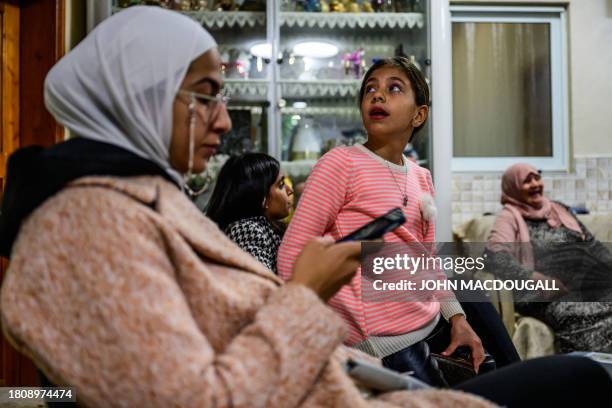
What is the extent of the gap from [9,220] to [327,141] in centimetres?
285

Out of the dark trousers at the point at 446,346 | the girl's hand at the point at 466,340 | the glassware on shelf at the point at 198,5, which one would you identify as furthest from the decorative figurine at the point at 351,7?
the girl's hand at the point at 466,340

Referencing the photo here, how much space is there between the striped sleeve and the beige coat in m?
0.56

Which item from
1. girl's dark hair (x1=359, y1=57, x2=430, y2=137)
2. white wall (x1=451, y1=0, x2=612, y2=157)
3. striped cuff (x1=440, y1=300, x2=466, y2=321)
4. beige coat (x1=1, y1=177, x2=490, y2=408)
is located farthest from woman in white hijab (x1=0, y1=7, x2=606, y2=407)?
white wall (x1=451, y1=0, x2=612, y2=157)

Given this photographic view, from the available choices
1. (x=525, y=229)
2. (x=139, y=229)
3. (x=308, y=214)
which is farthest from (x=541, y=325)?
(x=139, y=229)

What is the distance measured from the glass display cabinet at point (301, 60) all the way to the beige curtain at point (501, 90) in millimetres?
733

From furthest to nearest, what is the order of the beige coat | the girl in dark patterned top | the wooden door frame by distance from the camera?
the wooden door frame < the girl in dark patterned top < the beige coat

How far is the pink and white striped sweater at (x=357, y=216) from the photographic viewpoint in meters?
1.32

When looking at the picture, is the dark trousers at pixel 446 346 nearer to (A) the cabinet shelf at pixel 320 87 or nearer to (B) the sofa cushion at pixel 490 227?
(B) the sofa cushion at pixel 490 227

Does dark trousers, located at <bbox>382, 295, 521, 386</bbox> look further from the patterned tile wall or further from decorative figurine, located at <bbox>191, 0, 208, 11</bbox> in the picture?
decorative figurine, located at <bbox>191, 0, 208, 11</bbox>

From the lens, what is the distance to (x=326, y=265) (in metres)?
0.81

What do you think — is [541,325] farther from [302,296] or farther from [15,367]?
[15,367]

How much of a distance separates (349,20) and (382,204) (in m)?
2.28

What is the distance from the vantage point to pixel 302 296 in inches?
28.8

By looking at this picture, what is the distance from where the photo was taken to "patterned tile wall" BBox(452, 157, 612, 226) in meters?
3.82
